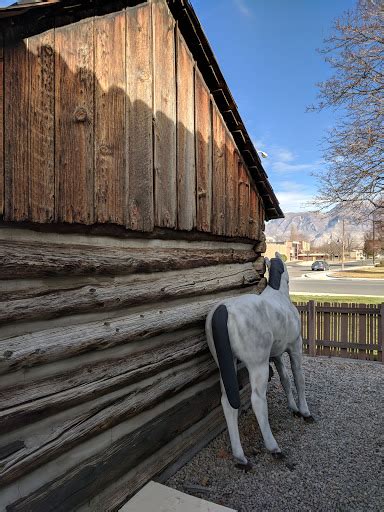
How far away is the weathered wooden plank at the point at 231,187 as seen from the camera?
4.93m

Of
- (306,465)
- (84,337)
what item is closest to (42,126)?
(84,337)

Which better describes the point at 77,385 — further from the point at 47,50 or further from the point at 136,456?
the point at 47,50

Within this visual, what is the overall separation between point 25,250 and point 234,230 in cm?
322

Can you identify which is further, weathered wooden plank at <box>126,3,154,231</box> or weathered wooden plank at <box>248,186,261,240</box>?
weathered wooden plank at <box>248,186,261,240</box>

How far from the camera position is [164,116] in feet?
12.1

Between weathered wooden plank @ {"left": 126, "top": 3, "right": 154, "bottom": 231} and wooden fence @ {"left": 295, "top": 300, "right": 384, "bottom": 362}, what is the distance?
683 cm

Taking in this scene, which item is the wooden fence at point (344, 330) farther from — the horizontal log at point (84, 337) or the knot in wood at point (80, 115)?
the knot in wood at point (80, 115)

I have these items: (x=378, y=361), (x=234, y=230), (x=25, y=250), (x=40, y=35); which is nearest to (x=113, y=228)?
(x=25, y=250)

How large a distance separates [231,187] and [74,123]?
270 cm

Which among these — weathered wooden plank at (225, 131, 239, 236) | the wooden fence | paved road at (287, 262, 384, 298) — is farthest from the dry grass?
weathered wooden plank at (225, 131, 239, 236)

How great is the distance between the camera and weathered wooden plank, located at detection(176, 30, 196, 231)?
3.93 m

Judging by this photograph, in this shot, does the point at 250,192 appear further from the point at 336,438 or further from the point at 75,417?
the point at 75,417

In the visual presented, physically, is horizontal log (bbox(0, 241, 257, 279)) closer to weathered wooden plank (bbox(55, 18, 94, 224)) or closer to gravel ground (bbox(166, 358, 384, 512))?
weathered wooden plank (bbox(55, 18, 94, 224))

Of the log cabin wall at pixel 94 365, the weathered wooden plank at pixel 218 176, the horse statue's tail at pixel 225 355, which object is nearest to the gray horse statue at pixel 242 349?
the horse statue's tail at pixel 225 355
